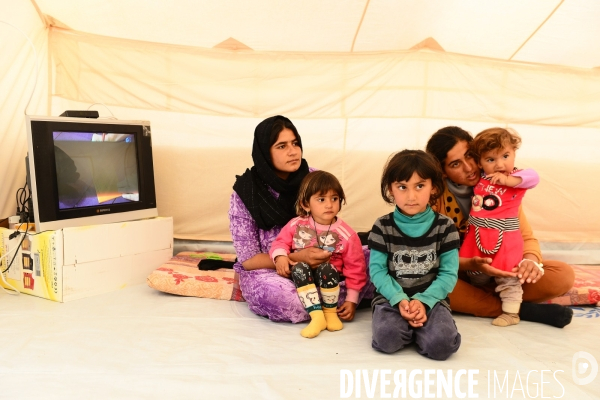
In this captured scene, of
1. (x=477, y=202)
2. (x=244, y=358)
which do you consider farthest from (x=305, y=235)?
(x=477, y=202)

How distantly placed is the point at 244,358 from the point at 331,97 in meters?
2.12

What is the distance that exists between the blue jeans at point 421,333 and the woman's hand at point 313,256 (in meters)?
0.37

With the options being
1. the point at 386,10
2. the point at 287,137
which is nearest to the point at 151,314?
the point at 287,137

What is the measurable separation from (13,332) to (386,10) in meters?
2.67

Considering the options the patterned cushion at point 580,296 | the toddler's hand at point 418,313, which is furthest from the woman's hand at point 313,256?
the patterned cushion at point 580,296

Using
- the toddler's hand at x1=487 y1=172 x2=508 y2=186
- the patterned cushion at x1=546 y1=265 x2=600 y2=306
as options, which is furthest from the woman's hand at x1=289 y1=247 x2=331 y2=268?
the patterned cushion at x1=546 y1=265 x2=600 y2=306

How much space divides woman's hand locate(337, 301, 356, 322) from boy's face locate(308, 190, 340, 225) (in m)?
0.39

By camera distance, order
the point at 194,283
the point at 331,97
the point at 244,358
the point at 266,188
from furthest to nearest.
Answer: the point at 331,97
the point at 194,283
the point at 266,188
the point at 244,358

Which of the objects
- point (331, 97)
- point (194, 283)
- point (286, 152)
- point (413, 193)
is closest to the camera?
point (413, 193)

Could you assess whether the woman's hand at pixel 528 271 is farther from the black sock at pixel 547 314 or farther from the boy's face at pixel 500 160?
the boy's face at pixel 500 160

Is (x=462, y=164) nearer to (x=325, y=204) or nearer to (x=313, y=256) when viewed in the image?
(x=325, y=204)

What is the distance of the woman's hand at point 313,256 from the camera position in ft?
7.34

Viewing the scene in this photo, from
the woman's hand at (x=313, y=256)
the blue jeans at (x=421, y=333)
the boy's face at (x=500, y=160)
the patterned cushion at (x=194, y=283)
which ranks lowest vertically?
the patterned cushion at (x=194, y=283)

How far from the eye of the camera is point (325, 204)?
7.34 feet
